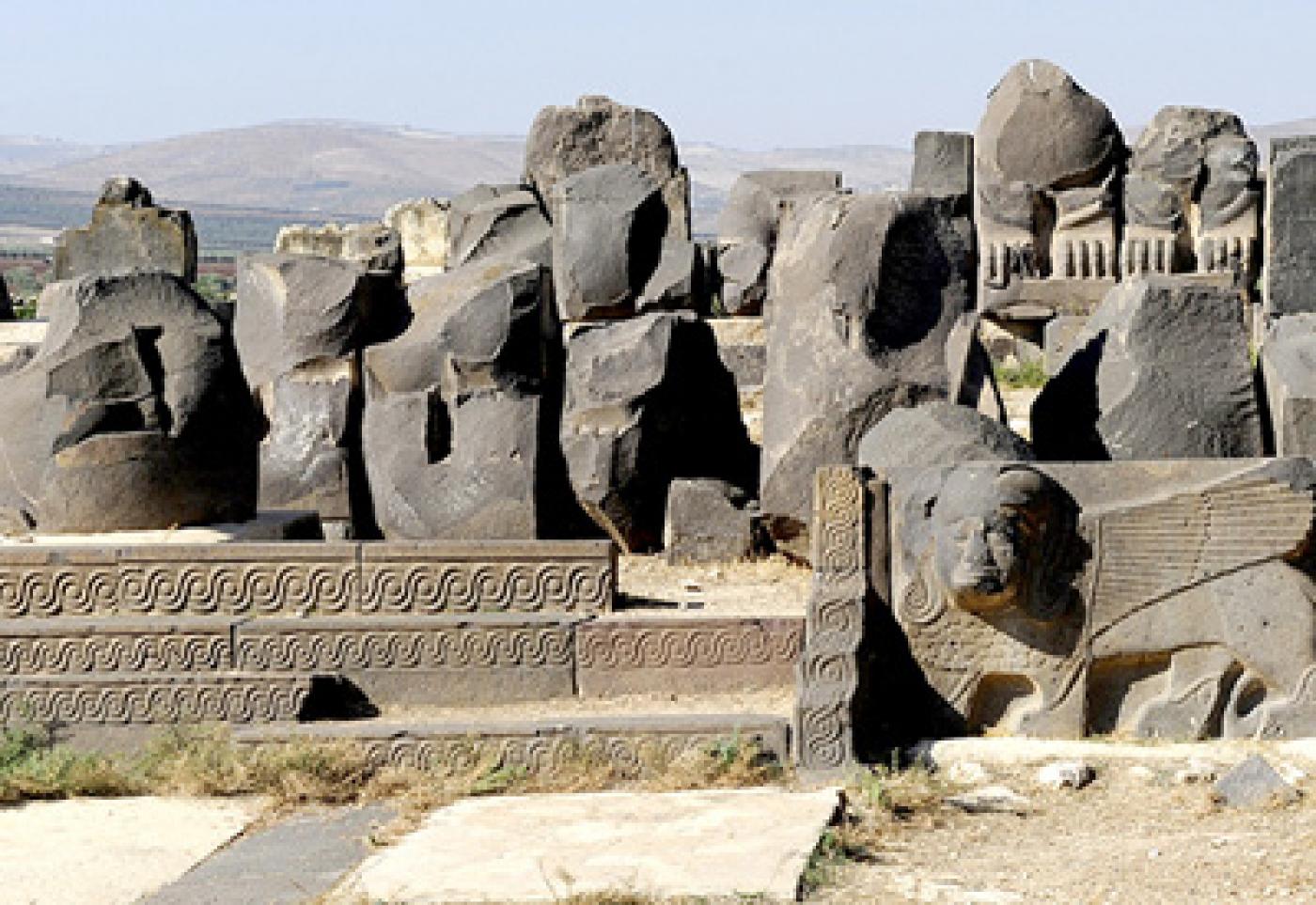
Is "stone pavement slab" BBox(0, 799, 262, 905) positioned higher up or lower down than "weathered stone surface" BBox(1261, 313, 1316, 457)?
lower down

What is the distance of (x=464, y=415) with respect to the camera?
40.2ft

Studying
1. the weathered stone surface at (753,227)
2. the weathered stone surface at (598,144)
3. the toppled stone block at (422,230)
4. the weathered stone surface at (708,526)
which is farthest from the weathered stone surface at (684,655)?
the toppled stone block at (422,230)

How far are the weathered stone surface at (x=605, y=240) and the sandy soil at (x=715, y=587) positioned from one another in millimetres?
6584

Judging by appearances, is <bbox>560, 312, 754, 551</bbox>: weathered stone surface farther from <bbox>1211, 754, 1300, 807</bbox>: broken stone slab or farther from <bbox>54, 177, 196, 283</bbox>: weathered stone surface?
<bbox>54, 177, 196, 283</bbox>: weathered stone surface

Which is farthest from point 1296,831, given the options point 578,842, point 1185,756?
point 578,842

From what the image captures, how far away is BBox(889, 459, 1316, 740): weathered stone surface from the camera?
8.31 metres

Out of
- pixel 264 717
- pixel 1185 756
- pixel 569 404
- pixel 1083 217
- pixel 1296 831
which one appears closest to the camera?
pixel 1296 831

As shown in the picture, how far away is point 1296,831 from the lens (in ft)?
23.2

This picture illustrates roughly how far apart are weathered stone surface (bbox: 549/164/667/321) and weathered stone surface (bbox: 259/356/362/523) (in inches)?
249

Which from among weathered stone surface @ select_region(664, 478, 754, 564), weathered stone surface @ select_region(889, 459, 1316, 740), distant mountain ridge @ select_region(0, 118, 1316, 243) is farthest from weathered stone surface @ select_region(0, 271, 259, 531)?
distant mountain ridge @ select_region(0, 118, 1316, 243)

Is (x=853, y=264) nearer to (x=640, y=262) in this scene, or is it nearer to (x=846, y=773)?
(x=846, y=773)

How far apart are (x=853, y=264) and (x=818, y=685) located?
13.6 feet

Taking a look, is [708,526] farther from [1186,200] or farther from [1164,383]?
[1186,200]

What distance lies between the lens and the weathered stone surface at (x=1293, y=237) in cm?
1691
